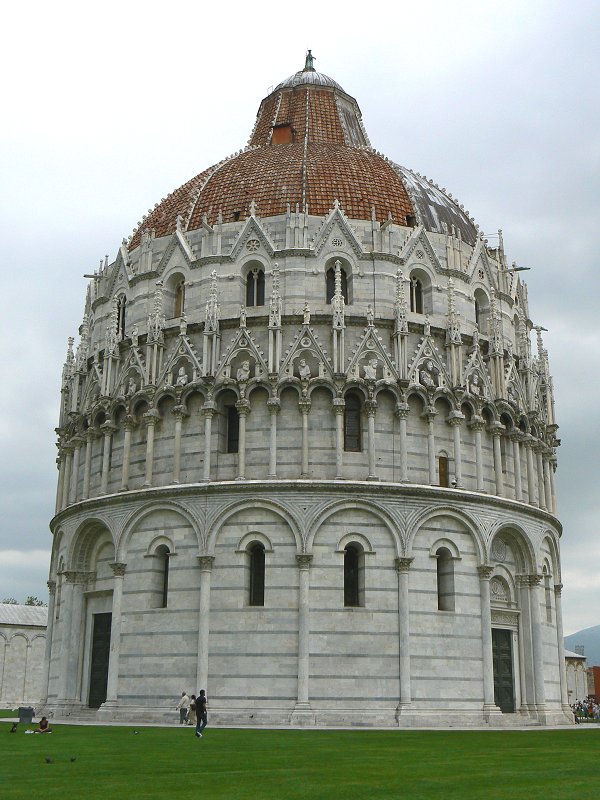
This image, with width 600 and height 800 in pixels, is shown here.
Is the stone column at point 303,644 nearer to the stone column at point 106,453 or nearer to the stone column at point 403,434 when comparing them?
the stone column at point 403,434

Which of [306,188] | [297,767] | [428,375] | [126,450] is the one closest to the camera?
[297,767]

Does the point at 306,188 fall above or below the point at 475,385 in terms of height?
above

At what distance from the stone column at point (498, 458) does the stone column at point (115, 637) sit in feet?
49.7

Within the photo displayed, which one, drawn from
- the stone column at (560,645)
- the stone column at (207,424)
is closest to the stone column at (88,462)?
the stone column at (207,424)

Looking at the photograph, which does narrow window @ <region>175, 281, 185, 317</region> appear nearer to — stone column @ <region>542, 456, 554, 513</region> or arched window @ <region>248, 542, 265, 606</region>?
arched window @ <region>248, 542, 265, 606</region>

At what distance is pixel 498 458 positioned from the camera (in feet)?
128

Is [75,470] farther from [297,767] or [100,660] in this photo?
[297,767]

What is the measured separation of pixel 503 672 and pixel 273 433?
42.7 feet

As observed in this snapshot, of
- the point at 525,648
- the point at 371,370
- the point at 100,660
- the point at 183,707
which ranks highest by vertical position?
the point at 371,370

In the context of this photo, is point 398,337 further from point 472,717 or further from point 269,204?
point 472,717

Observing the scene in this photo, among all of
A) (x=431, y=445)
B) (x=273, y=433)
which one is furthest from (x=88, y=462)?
(x=431, y=445)

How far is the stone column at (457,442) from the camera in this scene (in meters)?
37.4

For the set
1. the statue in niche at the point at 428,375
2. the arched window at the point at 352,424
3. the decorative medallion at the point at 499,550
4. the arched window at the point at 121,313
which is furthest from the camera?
the arched window at the point at 121,313

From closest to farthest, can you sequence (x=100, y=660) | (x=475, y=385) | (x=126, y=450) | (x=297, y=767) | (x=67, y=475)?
(x=297, y=767) → (x=100, y=660) → (x=126, y=450) → (x=475, y=385) → (x=67, y=475)
